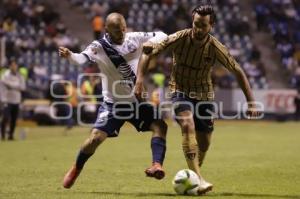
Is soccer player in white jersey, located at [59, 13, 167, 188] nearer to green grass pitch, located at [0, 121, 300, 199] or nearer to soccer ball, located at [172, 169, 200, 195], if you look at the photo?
soccer ball, located at [172, 169, 200, 195]

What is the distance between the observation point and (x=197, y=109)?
9273 millimetres

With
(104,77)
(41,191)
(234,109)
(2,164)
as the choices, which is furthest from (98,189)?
(234,109)

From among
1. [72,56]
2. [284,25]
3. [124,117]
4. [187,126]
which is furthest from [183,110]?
[284,25]

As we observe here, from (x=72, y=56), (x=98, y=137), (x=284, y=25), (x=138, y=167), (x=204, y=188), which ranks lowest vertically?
(x=138, y=167)

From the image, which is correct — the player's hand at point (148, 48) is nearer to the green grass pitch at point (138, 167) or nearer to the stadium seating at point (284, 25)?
the green grass pitch at point (138, 167)

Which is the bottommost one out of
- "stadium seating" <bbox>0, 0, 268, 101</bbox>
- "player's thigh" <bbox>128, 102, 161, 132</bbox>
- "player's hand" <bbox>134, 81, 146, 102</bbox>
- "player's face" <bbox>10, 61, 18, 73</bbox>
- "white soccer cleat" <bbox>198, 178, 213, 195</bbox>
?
"white soccer cleat" <bbox>198, 178, 213, 195</bbox>

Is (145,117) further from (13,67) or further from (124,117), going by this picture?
(13,67)

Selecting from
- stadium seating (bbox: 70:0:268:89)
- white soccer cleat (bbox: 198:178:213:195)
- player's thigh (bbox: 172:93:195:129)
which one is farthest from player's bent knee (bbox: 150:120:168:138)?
stadium seating (bbox: 70:0:268:89)

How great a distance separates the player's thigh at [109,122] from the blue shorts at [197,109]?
2.47ft

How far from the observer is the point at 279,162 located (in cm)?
1316

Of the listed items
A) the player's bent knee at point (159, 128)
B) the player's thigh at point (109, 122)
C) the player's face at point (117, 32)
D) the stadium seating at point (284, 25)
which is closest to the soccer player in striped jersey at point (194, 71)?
the player's bent knee at point (159, 128)

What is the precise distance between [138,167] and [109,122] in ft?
11.7

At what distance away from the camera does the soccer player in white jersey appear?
8.85 metres

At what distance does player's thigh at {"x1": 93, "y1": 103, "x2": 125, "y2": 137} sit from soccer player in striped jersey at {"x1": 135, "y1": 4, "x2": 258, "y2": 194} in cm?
75
